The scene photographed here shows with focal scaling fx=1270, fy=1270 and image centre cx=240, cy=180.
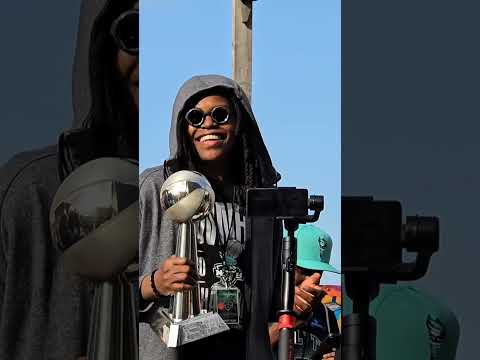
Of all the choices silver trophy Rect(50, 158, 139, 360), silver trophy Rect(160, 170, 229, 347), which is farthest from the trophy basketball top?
silver trophy Rect(50, 158, 139, 360)

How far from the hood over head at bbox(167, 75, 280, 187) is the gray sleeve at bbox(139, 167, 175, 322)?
3.8 inches

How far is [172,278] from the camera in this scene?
135cm

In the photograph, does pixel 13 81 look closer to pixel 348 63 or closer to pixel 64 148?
pixel 64 148

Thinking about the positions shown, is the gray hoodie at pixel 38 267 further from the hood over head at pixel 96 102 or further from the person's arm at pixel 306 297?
the person's arm at pixel 306 297

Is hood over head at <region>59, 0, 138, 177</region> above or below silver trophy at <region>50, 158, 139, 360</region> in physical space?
above

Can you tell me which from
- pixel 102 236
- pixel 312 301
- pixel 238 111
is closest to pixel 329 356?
pixel 312 301

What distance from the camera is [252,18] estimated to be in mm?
1510

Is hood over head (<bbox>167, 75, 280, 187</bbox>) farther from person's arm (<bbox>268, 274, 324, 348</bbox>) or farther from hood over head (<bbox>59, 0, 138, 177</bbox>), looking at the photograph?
hood over head (<bbox>59, 0, 138, 177</bbox>)

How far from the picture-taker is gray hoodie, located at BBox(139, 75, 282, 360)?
135 cm

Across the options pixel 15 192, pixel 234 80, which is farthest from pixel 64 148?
pixel 234 80

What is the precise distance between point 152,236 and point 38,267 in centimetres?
41

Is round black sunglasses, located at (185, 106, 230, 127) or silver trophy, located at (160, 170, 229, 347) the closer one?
silver trophy, located at (160, 170, 229, 347)

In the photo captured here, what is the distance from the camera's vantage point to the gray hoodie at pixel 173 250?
4.42 feet

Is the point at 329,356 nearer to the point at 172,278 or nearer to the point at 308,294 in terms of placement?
the point at 308,294
